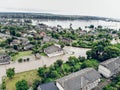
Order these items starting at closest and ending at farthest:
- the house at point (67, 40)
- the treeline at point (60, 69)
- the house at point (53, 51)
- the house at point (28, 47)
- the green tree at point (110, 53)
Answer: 1. the treeline at point (60, 69)
2. the green tree at point (110, 53)
3. the house at point (53, 51)
4. the house at point (28, 47)
5. the house at point (67, 40)

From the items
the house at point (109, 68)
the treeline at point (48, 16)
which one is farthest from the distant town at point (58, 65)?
the treeline at point (48, 16)

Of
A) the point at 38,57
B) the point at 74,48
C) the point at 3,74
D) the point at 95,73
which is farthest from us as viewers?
the point at 74,48

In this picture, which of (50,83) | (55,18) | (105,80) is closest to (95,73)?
(105,80)

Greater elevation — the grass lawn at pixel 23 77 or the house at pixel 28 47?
the house at pixel 28 47

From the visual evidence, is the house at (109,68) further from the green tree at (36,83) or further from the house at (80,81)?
the green tree at (36,83)

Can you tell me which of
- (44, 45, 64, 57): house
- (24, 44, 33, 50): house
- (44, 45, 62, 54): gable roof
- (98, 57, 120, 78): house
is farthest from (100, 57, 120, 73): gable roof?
(24, 44, 33, 50): house

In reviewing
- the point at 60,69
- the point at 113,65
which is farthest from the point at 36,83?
the point at 113,65

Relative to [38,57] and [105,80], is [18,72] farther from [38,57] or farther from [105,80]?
[105,80]
